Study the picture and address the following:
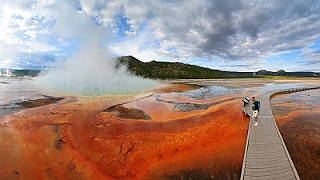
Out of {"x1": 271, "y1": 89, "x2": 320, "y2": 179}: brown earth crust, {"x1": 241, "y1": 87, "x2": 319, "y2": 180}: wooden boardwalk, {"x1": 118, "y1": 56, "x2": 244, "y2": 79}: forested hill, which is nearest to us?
{"x1": 241, "y1": 87, "x2": 319, "y2": 180}: wooden boardwalk

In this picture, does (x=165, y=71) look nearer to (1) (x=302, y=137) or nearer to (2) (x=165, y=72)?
(2) (x=165, y=72)

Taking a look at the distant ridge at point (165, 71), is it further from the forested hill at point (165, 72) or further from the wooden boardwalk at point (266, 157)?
the wooden boardwalk at point (266, 157)

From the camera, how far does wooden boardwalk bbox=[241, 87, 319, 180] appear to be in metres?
4.75

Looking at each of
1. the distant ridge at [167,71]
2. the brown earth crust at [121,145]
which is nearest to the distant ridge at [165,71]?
the distant ridge at [167,71]

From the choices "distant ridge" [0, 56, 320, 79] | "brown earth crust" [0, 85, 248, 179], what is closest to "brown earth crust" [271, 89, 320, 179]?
"brown earth crust" [0, 85, 248, 179]

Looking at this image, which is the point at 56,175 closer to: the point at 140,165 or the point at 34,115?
the point at 140,165

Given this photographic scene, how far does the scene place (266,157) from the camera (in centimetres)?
555

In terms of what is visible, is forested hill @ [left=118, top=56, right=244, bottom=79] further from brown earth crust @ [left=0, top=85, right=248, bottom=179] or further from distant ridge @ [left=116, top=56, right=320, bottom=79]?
brown earth crust @ [left=0, top=85, right=248, bottom=179]

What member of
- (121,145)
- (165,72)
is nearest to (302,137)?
(121,145)

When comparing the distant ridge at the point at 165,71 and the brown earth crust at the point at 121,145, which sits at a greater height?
the distant ridge at the point at 165,71

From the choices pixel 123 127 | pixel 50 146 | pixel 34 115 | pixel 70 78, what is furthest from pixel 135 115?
pixel 70 78

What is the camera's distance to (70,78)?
30.2 meters

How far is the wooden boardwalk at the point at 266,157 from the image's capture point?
4746 mm

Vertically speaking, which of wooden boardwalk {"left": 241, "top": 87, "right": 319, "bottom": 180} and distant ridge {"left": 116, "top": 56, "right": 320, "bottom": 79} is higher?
distant ridge {"left": 116, "top": 56, "right": 320, "bottom": 79}
